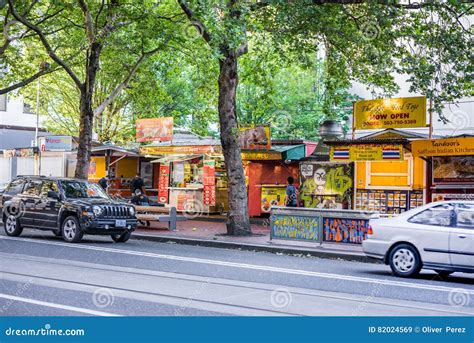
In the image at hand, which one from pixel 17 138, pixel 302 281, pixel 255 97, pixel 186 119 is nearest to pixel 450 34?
pixel 302 281

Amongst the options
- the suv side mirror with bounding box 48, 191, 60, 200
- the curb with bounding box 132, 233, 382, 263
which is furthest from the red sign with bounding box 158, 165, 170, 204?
the suv side mirror with bounding box 48, 191, 60, 200

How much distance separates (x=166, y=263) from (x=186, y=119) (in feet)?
117

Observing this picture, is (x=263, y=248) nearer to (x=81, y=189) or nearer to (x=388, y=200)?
(x=81, y=189)

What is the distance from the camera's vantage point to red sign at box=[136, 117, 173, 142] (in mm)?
28594

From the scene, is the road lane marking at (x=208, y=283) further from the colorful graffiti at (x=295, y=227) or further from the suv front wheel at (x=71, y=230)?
the colorful graffiti at (x=295, y=227)

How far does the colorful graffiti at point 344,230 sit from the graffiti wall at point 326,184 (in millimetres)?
6036

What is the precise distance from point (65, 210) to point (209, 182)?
10.5 metres

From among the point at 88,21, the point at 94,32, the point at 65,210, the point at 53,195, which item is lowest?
the point at 65,210

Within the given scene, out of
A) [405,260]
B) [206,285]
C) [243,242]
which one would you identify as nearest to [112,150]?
[243,242]

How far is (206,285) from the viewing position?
11.2 m

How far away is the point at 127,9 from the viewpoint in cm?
2506

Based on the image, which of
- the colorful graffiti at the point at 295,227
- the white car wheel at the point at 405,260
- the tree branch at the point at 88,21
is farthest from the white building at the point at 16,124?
the white car wheel at the point at 405,260
